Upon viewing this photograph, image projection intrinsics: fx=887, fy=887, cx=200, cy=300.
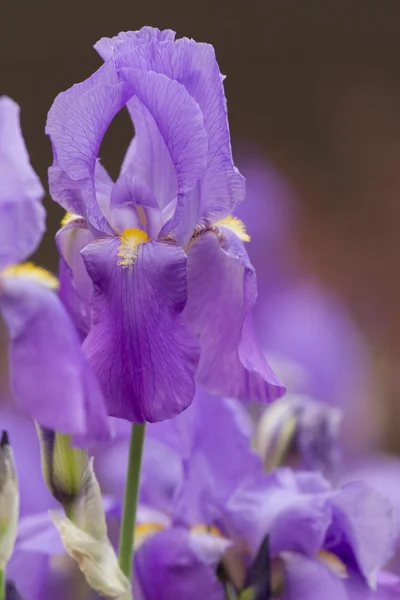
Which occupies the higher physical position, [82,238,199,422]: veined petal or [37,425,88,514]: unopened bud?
[82,238,199,422]: veined petal

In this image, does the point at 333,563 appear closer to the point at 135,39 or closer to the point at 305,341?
the point at 135,39

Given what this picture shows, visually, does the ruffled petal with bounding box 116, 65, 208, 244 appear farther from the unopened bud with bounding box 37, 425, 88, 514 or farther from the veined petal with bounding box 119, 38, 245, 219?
the unopened bud with bounding box 37, 425, 88, 514

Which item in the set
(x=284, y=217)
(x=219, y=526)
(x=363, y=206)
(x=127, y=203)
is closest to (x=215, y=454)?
(x=219, y=526)

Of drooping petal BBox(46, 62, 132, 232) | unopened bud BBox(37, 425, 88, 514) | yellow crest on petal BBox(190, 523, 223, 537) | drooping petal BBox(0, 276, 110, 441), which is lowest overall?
yellow crest on petal BBox(190, 523, 223, 537)

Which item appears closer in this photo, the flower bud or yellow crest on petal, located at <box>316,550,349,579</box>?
yellow crest on petal, located at <box>316,550,349,579</box>

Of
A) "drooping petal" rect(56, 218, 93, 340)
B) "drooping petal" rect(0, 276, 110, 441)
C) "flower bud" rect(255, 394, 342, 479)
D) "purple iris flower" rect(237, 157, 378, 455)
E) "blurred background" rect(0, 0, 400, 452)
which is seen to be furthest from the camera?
"blurred background" rect(0, 0, 400, 452)

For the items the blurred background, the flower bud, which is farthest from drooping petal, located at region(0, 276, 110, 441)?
the blurred background

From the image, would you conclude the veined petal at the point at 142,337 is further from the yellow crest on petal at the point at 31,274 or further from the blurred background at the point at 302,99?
the blurred background at the point at 302,99

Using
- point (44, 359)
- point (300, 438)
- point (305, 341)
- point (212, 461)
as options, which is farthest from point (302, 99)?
point (44, 359)
